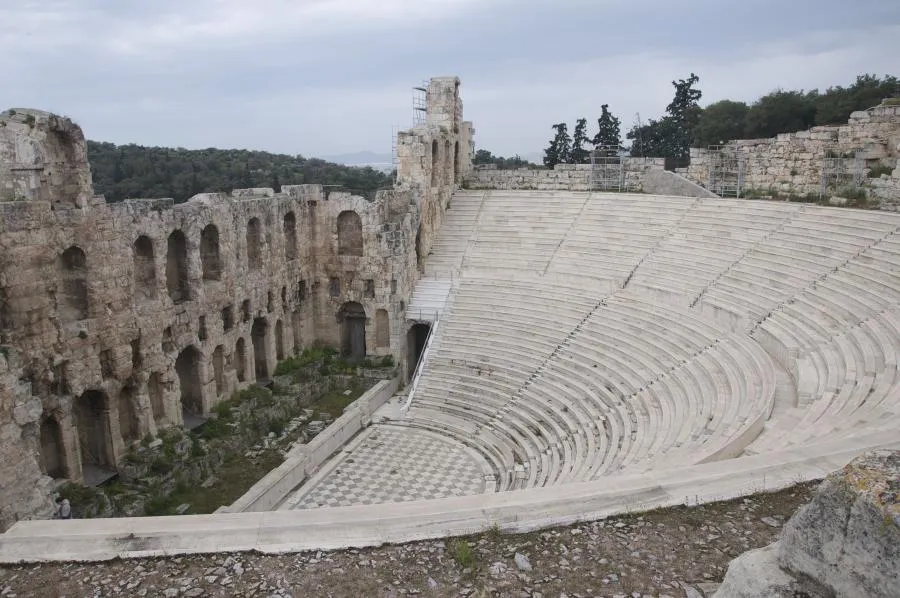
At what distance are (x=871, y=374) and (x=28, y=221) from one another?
16338mm

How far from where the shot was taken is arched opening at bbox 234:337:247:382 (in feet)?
66.7

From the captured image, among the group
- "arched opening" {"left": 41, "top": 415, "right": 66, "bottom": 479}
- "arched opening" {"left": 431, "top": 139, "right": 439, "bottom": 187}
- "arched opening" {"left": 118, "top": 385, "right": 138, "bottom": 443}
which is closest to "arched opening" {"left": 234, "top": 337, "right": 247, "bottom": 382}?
"arched opening" {"left": 118, "top": 385, "right": 138, "bottom": 443}

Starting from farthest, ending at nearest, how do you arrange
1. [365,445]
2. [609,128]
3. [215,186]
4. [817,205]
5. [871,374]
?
[215,186] < [609,128] < [817,205] < [365,445] < [871,374]

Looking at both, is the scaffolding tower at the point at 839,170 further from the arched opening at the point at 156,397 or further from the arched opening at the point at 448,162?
the arched opening at the point at 156,397

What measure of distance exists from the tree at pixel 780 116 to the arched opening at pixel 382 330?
81.3 feet

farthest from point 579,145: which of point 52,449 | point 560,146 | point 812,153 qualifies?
point 52,449

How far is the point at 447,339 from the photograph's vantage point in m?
21.0

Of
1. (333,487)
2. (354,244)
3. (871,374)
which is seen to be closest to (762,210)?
(871,374)

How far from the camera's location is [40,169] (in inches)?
549

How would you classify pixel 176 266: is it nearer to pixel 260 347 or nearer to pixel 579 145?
pixel 260 347

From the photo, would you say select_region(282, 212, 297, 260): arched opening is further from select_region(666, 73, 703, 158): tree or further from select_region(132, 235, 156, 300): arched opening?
select_region(666, 73, 703, 158): tree

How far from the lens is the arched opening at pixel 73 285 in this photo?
14.9m

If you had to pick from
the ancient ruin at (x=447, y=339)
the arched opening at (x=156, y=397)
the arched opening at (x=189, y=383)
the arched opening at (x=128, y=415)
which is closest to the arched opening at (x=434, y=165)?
the ancient ruin at (x=447, y=339)

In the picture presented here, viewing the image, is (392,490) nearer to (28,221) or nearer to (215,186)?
(28,221)
